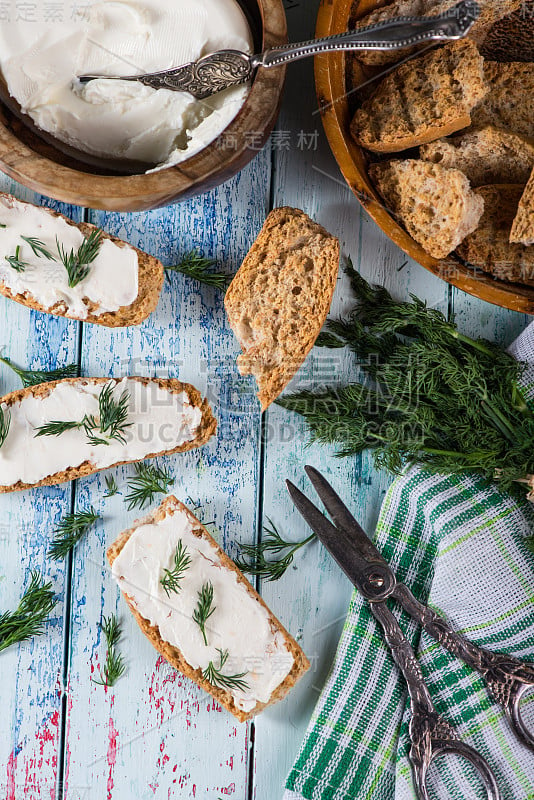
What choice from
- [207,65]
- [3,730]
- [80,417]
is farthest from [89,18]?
[3,730]

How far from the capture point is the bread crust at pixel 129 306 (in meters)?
1.74

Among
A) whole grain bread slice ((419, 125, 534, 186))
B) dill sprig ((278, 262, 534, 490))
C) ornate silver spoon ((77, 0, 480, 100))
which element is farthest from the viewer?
dill sprig ((278, 262, 534, 490))

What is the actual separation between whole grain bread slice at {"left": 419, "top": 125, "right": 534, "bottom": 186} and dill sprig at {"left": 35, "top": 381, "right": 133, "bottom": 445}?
0.95 m

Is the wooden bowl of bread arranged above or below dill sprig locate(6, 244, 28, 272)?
above

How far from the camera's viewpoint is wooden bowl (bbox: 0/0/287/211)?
4.74ft

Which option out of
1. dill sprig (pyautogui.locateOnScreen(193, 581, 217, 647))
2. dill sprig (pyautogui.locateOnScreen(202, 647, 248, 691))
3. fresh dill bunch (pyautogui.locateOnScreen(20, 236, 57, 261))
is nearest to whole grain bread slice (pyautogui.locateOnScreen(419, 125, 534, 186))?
fresh dill bunch (pyautogui.locateOnScreen(20, 236, 57, 261))

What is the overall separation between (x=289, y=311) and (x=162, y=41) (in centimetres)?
66

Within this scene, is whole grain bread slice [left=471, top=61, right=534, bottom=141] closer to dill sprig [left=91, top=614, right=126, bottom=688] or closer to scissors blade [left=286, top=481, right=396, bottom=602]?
scissors blade [left=286, top=481, right=396, bottom=602]

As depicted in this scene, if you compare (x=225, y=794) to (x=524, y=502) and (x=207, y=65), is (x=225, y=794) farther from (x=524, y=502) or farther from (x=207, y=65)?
(x=207, y=65)

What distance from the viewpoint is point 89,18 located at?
1514mm

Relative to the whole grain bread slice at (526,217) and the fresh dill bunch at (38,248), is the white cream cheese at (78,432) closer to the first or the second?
the fresh dill bunch at (38,248)

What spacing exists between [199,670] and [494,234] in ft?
4.21

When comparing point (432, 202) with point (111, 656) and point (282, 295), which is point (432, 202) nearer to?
point (282, 295)

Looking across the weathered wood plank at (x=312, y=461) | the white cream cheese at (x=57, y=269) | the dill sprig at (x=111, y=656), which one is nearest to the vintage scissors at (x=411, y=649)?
the weathered wood plank at (x=312, y=461)
